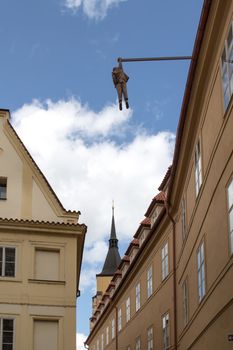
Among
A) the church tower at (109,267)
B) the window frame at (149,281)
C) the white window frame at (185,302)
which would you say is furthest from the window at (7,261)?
the church tower at (109,267)

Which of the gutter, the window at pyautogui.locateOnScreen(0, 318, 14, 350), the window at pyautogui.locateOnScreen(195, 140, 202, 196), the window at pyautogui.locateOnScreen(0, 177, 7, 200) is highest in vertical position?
the window at pyautogui.locateOnScreen(0, 177, 7, 200)

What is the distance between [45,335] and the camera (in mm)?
24109

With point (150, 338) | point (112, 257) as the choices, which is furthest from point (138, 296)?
point (112, 257)

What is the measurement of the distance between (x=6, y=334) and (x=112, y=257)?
215ft

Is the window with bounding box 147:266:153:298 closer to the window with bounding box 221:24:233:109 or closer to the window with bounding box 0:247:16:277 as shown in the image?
the window with bounding box 0:247:16:277

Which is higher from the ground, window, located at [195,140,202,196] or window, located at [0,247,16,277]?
window, located at [195,140,202,196]

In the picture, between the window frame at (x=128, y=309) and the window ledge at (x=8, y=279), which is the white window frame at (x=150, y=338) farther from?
the window ledge at (x=8, y=279)

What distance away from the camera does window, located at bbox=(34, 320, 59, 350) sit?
942 inches

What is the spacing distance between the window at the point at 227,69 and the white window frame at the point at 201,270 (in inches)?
206

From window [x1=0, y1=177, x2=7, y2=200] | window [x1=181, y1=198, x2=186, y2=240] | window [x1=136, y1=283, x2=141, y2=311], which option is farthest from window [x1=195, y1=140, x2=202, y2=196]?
window [x1=136, y1=283, x2=141, y2=311]

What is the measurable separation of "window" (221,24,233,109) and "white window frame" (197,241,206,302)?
5.23 meters

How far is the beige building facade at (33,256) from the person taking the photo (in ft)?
78.9

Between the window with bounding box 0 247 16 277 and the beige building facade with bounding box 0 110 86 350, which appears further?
the window with bounding box 0 247 16 277

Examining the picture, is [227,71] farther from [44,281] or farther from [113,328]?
[113,328]
